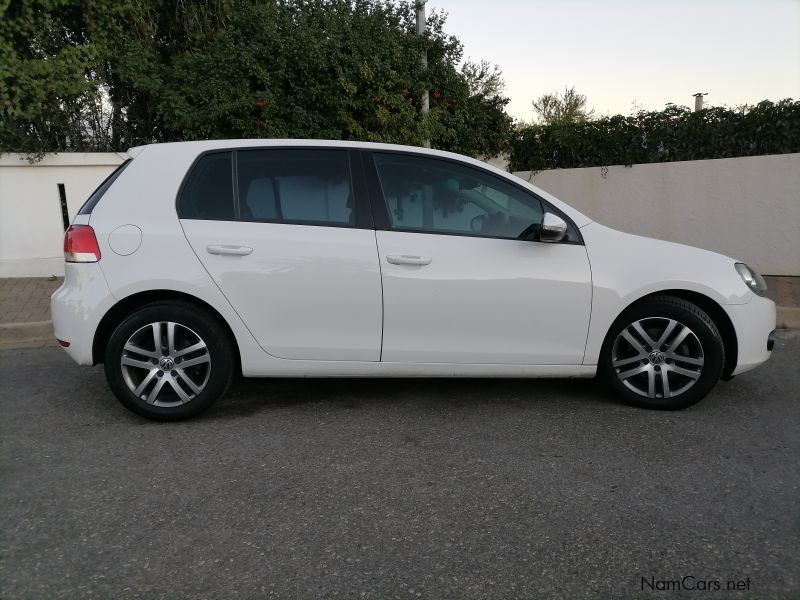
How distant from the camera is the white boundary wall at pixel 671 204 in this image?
8.73 metres

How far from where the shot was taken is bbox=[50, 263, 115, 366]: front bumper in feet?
12.5

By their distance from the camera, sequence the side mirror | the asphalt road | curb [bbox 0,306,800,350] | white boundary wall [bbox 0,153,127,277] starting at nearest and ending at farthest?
1. the asphalt road
2. the side mirror
3. curb [bbox 0,306,800,350]
4. white boundary wall [bbox 0,153,127,277]

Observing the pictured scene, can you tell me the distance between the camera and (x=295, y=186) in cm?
400

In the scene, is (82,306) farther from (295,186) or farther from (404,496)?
(404,496)

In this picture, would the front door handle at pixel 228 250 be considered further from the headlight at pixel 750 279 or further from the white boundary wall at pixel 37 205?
the white boundary wall at pixel 37 205

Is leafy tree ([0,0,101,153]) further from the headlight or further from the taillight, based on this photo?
the headlight

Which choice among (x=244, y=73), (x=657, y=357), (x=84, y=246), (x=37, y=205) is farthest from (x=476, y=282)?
(x=37, y=205)

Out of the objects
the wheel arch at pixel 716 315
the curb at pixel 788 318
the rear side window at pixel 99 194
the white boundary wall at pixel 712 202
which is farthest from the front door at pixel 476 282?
the white boundary wall at pixel 712 202

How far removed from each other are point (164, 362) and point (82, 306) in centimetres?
59

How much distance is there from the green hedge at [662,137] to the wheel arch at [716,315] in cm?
592

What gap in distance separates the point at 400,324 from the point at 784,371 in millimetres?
3229

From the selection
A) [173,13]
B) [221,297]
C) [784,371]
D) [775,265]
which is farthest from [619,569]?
[173,13]

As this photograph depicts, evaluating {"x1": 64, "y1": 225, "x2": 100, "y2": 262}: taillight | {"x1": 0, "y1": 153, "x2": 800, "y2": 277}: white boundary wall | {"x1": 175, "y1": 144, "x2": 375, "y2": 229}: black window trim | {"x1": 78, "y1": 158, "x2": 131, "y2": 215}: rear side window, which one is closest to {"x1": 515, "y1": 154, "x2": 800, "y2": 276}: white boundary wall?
{"x1": 0, "y1": 153, "x2": 800, "y2": 277}: white boundary wall

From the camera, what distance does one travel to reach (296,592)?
2.25 metres
